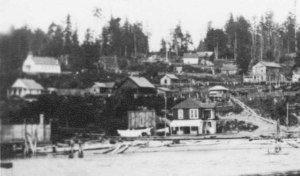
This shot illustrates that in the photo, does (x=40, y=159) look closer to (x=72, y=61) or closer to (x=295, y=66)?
(x=72, y=61)

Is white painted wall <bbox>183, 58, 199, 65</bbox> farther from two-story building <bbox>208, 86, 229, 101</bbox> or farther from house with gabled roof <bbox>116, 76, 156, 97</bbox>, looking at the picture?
house with gabled roof <bbox>116, 76, 156, 97</bbox>

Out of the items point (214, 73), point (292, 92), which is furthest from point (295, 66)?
point (214, 73)

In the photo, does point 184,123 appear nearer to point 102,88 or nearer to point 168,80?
point 168,80

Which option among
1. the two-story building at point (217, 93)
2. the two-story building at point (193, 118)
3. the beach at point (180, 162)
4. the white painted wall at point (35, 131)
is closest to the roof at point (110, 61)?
the two-story building at point (217, 93)

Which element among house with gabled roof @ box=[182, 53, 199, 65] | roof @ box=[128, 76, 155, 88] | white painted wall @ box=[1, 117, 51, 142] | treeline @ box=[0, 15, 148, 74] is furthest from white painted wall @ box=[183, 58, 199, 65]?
white painted wall @ box=[1, 117, 51, 142]

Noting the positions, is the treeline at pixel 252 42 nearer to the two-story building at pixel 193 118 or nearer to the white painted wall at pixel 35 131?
the two-story building at pixel 193 118

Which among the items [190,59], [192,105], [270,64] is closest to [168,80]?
[192,105]

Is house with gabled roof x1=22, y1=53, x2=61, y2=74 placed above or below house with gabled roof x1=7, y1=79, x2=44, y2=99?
above
